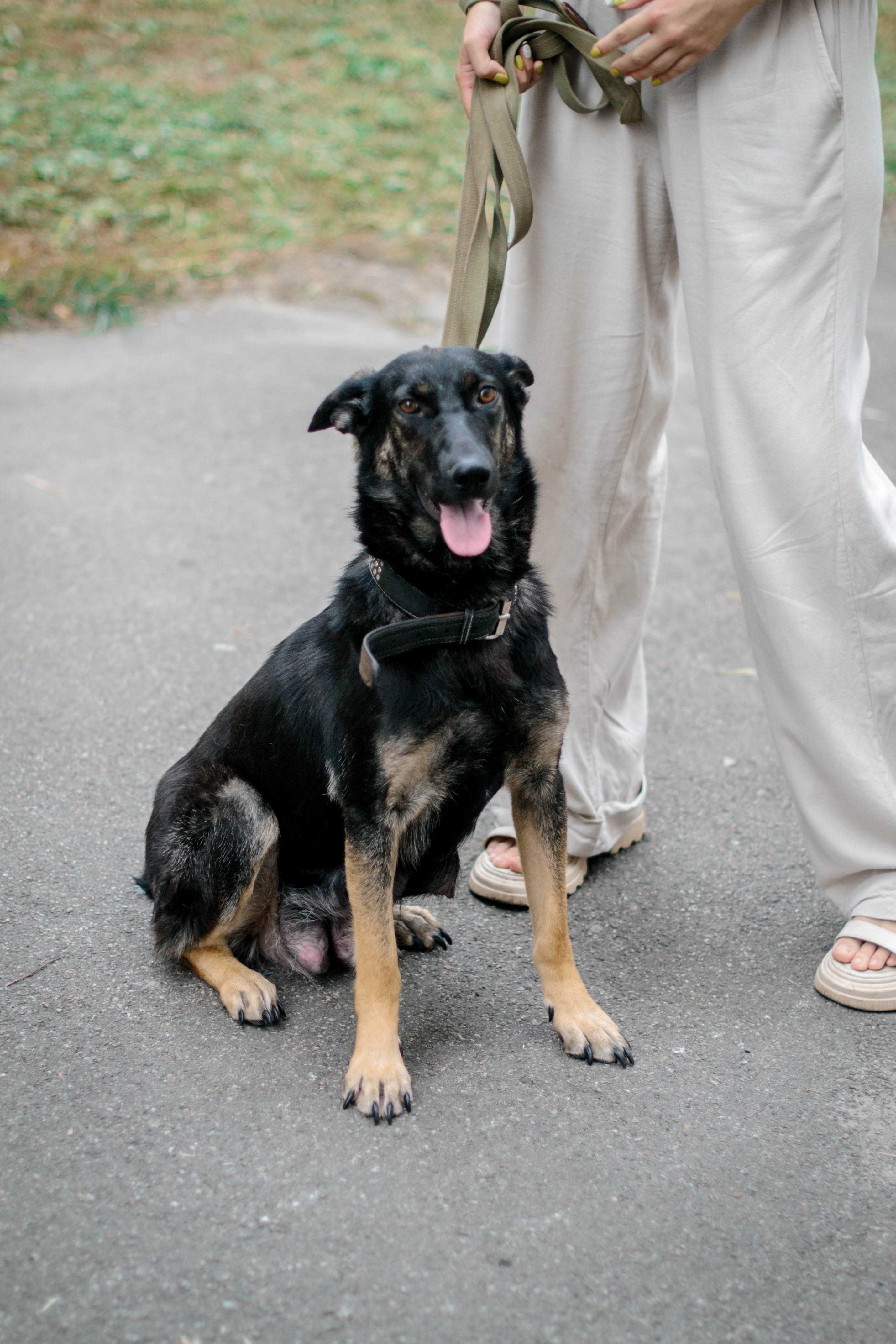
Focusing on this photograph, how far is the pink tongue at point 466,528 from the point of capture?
89.7 inches

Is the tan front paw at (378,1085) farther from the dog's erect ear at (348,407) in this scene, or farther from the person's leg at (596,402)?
the dog's erect ear at (348,407)

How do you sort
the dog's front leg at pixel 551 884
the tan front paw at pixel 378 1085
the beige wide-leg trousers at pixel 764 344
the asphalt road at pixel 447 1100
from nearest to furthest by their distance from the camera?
the asphalt road at pixel 447 1100, the tan front paw at pixel 378 1085, the beige wide-leg trousers at pixel 764 344, the dog's front leg at pixel 551 884

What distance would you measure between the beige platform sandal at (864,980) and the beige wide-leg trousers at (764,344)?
2.3 inches

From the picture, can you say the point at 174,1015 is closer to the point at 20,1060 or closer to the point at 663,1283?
the point at 20,1060

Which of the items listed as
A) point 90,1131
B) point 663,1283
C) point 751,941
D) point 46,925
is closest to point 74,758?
point 46,925

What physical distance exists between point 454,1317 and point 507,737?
43.4 inches

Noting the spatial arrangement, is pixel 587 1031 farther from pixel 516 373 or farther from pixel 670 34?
pixel 670 34

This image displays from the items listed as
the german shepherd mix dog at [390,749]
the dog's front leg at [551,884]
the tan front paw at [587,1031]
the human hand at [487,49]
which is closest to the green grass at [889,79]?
the human hand at [487,49]

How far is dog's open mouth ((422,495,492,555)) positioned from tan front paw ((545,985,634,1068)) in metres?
1.04

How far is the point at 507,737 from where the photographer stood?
7.84ft

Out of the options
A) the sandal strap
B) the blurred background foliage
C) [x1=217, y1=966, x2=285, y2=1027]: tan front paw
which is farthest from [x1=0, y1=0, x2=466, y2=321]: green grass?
the sandal strap

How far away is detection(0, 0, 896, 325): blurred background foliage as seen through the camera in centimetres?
802

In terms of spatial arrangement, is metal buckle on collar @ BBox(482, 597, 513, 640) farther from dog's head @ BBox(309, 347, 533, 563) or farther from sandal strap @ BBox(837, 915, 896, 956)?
sandal strap @ BBox(837, 915, 896, 956)

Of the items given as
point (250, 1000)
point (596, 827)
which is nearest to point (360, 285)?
point (596, 827)
